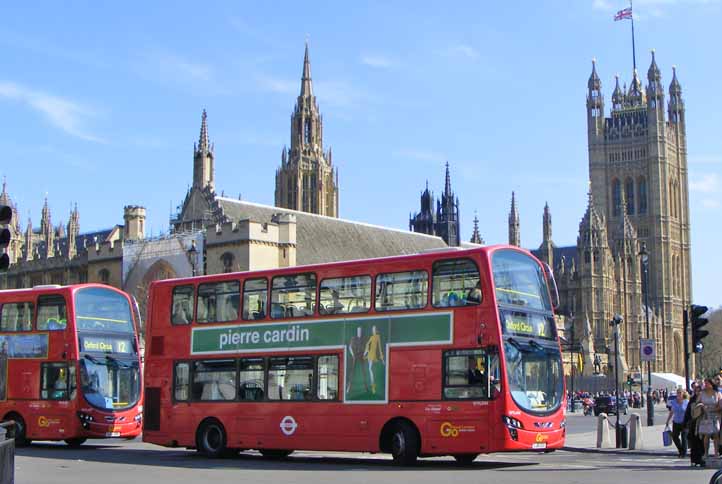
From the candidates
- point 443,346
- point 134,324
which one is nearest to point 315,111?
point 134,324

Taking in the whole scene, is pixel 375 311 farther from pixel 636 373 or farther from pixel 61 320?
pixel 636 373

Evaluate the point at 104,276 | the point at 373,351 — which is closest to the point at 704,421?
the point at 373,351

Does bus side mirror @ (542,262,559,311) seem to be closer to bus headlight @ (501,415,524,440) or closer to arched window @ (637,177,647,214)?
bus headlight @ (501,415,524,440)

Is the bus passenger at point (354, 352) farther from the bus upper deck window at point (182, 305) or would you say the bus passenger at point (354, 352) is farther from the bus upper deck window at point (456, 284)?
the bus upper deck window at point (182, 305)

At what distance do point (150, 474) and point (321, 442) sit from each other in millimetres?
3583

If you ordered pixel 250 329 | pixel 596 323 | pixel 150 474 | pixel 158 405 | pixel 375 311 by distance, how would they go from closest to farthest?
1. pixel 150 474
2. pixel 375 311
3. pixel 250 329
4. pixel 158 405
5. pixel 596 323

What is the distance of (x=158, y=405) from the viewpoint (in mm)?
22516

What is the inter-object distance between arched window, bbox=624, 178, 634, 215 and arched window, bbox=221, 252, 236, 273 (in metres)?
95.7

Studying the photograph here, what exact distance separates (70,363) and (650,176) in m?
126

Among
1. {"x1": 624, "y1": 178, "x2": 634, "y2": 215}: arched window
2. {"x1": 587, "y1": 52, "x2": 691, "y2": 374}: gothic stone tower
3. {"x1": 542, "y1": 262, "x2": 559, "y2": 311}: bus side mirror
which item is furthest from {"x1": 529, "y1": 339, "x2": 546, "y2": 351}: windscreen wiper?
{"x1": 624, "y1": 178, "x2": 634, "y2": 215}: arched window

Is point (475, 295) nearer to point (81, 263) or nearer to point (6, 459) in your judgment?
point (6, 459)

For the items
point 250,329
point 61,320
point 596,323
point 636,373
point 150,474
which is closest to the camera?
point 150,474

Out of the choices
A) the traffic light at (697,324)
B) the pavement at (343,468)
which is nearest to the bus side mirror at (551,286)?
the pavement at (343,468)

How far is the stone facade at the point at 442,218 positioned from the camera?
96.6m
